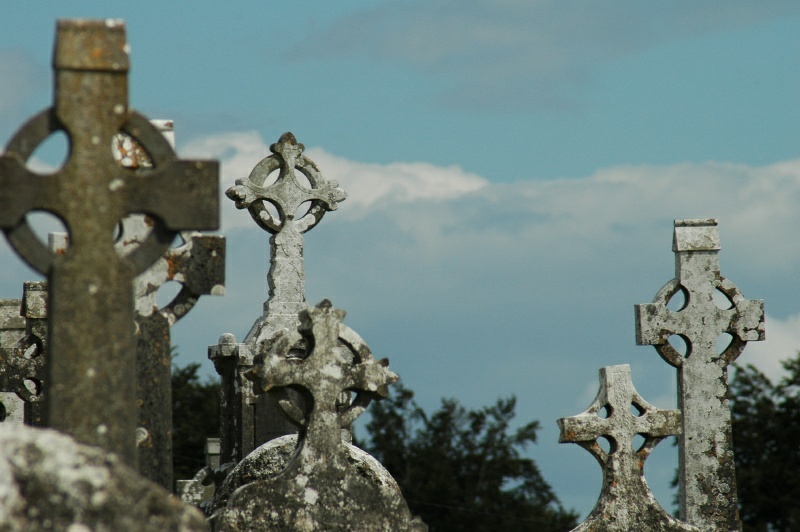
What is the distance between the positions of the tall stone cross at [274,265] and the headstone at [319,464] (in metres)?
4.05

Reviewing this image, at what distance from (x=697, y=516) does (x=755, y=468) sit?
868 inches

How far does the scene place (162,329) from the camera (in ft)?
28.6

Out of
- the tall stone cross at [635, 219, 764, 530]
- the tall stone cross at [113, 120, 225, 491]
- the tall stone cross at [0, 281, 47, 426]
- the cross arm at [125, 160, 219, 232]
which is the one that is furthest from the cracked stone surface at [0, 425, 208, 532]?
the tall stone cross at [0, 281, 47, 426]

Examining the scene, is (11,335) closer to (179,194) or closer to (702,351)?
(702,351)

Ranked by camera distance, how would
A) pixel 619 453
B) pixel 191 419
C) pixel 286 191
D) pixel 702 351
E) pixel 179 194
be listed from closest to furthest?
pixel 179 194 → pixel 619 453 → pixel 702 351 → pixel 286 191 → pixel 191 419

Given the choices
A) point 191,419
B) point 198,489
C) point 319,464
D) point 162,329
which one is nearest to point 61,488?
point 162,329

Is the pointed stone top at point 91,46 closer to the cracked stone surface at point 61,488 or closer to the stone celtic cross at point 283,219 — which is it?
the cracked stone surface at point 61,488

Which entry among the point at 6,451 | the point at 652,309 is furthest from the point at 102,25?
the point at 652,309

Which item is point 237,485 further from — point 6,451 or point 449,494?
point 449,494

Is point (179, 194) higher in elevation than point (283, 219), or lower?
lower

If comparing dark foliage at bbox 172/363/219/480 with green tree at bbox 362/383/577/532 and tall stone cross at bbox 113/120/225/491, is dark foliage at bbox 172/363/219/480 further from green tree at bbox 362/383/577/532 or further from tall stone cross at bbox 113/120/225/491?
tall stone cross at bbox 113/120/225/491

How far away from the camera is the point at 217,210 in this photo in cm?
670

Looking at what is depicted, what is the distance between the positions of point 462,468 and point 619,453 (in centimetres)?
3830

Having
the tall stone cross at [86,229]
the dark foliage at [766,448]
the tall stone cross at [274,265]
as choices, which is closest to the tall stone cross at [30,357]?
the tall stone cross at [274,265]
